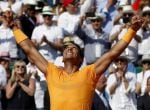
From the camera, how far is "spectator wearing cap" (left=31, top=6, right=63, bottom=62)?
12000mm

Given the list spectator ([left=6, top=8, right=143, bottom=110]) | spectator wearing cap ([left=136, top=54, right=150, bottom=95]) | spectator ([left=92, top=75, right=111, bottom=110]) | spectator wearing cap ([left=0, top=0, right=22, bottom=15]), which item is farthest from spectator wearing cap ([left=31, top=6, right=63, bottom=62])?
spectator ([left=6, top=8, right=143, bottom=110])

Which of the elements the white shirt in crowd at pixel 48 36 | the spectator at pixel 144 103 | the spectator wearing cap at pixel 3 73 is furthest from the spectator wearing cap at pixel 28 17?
the spectator at pixel 144 103

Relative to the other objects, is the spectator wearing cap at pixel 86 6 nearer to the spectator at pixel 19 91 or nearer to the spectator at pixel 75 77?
the spectator at pixel 19 91

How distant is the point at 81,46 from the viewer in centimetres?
1221

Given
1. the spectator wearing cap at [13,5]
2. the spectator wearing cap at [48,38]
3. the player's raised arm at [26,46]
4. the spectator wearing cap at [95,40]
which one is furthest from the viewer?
the spectator wearing cap at [13,5]

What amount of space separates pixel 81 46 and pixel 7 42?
149cm

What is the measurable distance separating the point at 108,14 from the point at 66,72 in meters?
7.62

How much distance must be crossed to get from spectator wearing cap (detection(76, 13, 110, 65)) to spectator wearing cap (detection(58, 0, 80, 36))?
27 cm

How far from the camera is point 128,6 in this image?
42.8ft

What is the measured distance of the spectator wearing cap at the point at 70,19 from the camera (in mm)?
12578

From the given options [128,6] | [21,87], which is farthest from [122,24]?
[21,87]

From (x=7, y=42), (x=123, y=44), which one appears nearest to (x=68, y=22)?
(x=7, y=42)

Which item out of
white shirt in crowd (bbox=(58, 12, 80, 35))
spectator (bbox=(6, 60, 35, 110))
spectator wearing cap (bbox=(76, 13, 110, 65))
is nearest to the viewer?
spectator (bbox=(6, 60, 35, 110))

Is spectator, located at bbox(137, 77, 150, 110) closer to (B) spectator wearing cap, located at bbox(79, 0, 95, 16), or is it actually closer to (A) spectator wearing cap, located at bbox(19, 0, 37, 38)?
(B) spectator wearing cap, located at bbox(79, 0, 95, 16)
